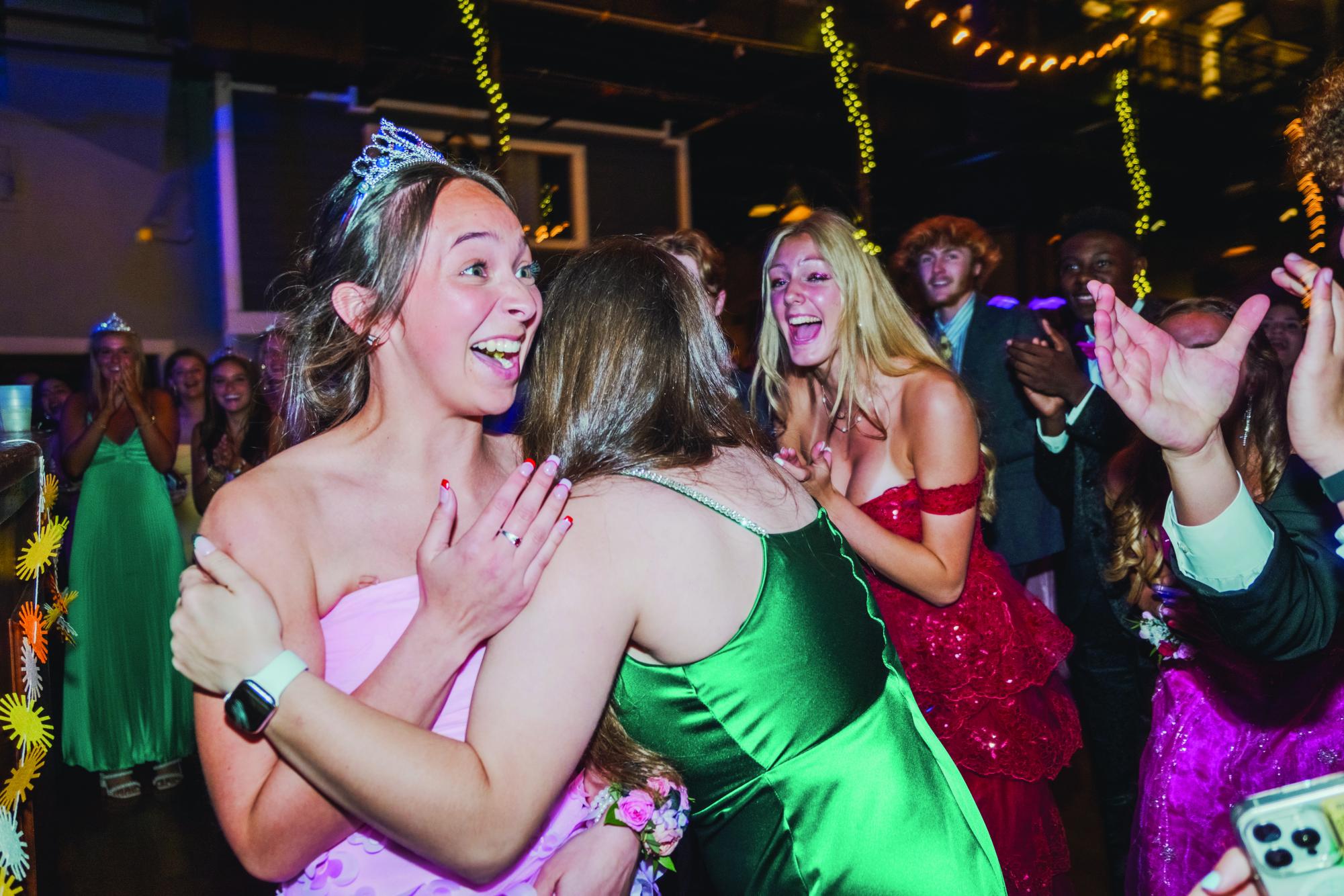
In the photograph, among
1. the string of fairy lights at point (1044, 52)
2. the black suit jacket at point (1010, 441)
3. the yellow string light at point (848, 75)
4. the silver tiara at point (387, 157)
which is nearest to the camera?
the silver tiara at point (387, 157)

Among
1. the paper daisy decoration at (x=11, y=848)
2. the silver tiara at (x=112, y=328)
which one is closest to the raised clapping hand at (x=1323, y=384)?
the paper daisy decoration at (x=11, y=848)

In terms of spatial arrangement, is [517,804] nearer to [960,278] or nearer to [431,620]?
[431,620]

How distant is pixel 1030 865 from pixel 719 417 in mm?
1419

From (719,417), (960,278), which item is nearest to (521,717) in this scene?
(719,417)

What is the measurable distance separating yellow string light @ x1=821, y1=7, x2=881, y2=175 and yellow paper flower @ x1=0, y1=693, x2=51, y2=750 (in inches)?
272

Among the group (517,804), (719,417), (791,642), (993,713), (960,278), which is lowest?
(993,713)

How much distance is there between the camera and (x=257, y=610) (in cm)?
105

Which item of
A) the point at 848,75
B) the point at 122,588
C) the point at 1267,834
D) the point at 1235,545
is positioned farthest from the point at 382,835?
the point at 848,75

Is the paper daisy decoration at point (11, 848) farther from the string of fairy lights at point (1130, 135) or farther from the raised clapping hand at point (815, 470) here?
the string of fairy lights at point (1130, 135)

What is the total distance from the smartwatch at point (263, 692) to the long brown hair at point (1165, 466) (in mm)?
1832

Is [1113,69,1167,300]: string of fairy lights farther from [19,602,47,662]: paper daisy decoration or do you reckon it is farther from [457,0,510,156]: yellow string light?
[19,602,47,662]: paper daisy decoration

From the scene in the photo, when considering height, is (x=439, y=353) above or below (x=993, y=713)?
above

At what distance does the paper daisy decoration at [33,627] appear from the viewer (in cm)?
139

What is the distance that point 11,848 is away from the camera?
41.1 inches
